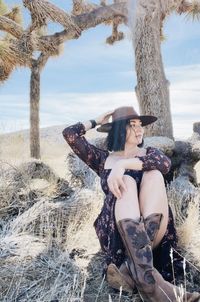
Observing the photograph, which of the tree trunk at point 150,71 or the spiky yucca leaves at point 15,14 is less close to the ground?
the spiky yucca leaves at point 15,14

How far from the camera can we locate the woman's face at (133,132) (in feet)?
12.7

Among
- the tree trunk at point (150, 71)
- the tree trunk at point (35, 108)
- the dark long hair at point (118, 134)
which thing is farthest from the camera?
the tree trunk at point (35, 108)

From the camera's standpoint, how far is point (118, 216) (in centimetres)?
338

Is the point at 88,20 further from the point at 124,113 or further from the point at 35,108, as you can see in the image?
the point at 124,113

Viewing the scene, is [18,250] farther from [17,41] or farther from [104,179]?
[17,41]

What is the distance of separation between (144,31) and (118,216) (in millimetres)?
7706

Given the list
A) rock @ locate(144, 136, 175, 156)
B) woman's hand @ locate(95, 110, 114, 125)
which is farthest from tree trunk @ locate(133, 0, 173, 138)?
woman's hand @ locate(95, 110, 114, 125)

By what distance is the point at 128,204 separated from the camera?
3383 millimetres

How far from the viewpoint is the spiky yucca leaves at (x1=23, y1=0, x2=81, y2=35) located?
10.6 meters

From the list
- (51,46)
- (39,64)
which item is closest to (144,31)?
(51,46)

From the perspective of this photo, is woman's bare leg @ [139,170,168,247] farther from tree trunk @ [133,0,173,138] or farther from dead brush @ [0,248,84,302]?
tree trunk @ [133,0,173,138]

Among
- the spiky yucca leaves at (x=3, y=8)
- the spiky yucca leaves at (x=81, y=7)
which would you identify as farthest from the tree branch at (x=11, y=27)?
the spiky yucca leaves at (x=3, y=8)

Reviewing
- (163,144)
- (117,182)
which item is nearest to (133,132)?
(117,182)

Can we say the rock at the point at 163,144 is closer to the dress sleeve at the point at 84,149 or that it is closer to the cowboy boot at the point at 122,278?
the dress sleeve at the point at 84,149
